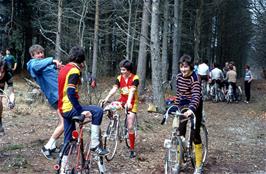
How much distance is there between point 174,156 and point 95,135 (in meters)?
1.38

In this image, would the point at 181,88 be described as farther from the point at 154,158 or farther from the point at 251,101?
the point at 251,101

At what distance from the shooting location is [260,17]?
33625 mm

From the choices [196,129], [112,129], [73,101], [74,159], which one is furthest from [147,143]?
[73,101]

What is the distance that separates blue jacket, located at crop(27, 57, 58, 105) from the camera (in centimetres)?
737

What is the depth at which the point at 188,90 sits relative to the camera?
727 cm

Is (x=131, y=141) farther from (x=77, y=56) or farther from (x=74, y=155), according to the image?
(x=77, y=56)

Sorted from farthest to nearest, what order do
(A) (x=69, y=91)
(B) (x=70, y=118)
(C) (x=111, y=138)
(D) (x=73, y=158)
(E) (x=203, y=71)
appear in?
(E) (x=203, y=71)
(C) (x=111, y=138)
(B) (x=70, y=118)
(D) (x=73, y=158)
(A) (x=69, y=91)

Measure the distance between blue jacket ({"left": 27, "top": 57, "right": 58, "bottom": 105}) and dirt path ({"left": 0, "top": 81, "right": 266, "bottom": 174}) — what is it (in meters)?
1.34

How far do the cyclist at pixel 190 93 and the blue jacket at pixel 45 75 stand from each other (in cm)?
223

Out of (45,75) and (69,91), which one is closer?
(69,91)

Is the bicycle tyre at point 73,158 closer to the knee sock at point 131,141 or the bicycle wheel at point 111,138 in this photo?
the bicycle wheel at point 111,138

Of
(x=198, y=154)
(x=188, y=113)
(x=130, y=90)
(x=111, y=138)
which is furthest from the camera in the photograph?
(x=130, y=90)

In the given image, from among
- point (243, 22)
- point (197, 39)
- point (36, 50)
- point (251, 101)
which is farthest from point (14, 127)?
point (243, 22)

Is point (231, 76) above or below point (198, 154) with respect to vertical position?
above
